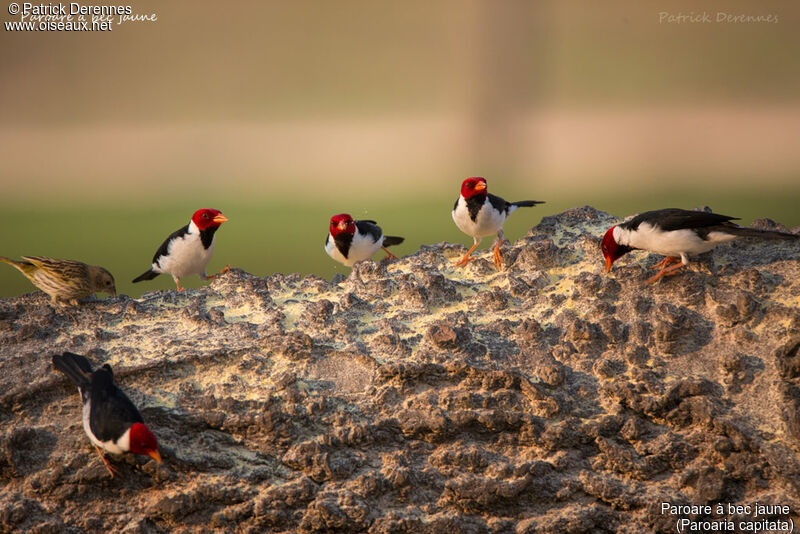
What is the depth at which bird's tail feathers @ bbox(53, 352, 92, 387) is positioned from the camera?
3475mm

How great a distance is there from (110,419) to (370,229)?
102 inches

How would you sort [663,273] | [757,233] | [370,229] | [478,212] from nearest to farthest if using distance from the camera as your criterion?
[757,233] < [663,273] < [478,212] < [370,229]

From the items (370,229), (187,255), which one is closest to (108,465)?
(187,255)

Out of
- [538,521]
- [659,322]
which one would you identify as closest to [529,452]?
[538,521]

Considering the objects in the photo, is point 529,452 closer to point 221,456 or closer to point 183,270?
point 221,456

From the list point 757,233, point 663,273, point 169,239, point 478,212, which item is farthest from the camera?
point 169,239

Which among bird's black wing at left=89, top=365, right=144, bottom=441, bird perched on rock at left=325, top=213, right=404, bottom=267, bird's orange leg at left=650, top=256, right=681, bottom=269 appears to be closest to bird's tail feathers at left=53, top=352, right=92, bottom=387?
bird's black wing at left=89, top=365, right=144, bottom=441

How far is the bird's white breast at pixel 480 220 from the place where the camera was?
4910mm

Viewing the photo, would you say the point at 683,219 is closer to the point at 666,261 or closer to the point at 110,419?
the point at 666,261

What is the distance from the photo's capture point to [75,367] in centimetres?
355

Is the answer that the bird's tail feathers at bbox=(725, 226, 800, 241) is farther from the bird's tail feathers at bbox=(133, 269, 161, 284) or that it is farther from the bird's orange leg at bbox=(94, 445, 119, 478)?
the bird's tail feathers at bbox=(133, 269, 161, 284)

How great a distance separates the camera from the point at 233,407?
3.52 m

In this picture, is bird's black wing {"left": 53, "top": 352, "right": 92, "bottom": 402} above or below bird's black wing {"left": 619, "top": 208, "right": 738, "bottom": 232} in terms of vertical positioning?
below

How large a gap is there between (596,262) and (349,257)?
1.79 metres
